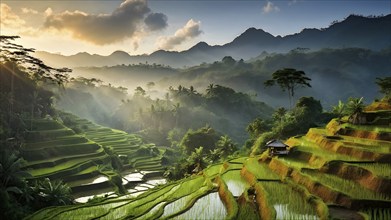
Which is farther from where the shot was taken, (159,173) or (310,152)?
(159,173)

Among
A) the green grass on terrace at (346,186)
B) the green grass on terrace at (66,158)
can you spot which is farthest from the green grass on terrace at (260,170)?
the green grass on terrace at (66,158)

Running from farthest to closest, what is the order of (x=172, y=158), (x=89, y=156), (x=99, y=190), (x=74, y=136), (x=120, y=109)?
(x=120, y=109), (x=172, y=158), (x=74, y=136), (x=89, y=156), (x=99, y=190)

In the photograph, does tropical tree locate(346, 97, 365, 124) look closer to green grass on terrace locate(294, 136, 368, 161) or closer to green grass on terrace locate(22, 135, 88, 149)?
green grass on terrace locate(294, 136, 368, 161)

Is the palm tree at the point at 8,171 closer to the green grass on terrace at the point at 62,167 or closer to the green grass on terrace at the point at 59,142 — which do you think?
the green grass on terrace at the point at 62,167

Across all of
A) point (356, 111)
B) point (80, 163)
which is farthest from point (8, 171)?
point (356, 111)

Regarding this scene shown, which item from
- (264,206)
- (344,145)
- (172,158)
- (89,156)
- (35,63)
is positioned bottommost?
(172,158)

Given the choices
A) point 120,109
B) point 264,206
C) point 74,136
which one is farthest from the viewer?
point 120,109

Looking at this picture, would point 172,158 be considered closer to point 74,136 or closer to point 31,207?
point 74,136

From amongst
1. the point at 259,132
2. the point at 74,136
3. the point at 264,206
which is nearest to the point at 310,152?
the point at 264,206
